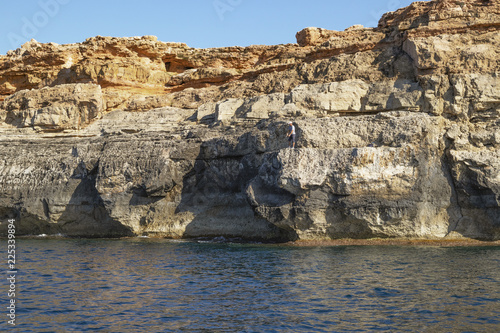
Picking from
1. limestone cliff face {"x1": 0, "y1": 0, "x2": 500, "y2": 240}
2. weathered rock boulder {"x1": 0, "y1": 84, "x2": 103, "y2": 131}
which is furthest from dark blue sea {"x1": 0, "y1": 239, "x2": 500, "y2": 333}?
weathered rock boulder {"x1": 0, "y1": 84, "x2": 103, "y2": 131}

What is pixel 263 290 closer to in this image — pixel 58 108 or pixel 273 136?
pixel 273 136

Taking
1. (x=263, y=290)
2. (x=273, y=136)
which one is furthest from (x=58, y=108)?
(x=263, y=290)

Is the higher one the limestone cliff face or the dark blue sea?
the limestone cliff face

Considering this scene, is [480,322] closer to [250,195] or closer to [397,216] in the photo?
[397,216]

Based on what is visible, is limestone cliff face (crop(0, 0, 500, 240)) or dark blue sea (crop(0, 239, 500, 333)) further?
limestone cliff face (crop(0, 0, 500, 240))

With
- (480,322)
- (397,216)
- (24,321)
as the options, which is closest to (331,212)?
(397,216)

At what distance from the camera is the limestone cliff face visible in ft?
73.8

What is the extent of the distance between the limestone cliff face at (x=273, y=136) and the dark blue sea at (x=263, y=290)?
2372 millimetres

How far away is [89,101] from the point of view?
34.3 metres

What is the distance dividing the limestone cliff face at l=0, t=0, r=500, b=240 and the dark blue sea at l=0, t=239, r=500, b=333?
2.37 meters

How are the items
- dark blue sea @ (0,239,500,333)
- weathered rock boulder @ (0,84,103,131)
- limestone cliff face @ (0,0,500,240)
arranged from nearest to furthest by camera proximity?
1. dark blue sea @ (0,239,500,333)
2. limestone cliff face @ (0,0,500,240)
3. weathered rock boulder @ (0,84,103,131)

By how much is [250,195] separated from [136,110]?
14934 mm

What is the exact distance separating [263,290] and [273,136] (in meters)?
12.3

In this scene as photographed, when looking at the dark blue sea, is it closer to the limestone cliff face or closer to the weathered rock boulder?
the limestone cliff face
